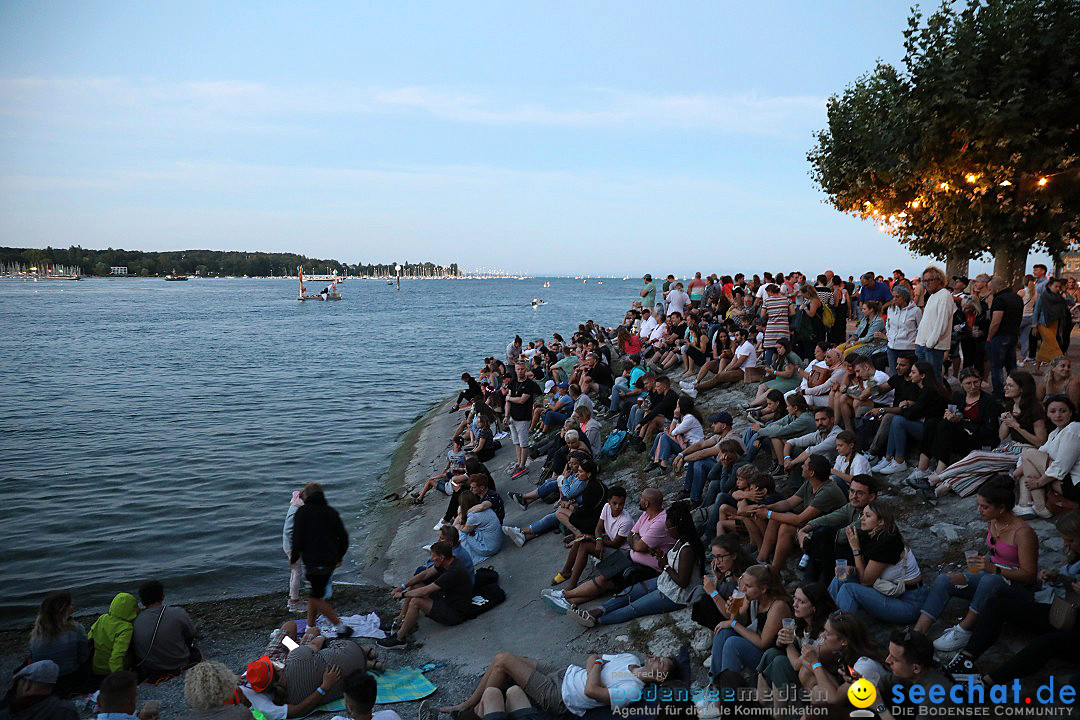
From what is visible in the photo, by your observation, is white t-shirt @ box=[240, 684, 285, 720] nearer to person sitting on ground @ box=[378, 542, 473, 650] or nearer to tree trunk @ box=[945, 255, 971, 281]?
person sitting on ground @ box=[378, 542, 473, 650]

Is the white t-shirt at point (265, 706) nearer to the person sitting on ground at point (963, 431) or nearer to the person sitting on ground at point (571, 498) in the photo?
the person sitting on ground at point (571, 498)

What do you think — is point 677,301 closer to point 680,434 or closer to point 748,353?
point 748,353

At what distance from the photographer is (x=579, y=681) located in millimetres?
5648

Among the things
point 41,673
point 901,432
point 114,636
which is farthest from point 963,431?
point 41,673

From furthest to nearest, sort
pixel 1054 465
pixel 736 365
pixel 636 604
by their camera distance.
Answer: pixel 736 365 → pixel 636 604 → pixel 1054 465

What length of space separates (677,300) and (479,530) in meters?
12.6

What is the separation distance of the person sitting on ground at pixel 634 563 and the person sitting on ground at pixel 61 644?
5.12m

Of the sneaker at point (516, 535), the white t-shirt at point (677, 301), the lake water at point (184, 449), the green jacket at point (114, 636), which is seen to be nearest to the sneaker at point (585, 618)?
the sneaker at point (516, 535)

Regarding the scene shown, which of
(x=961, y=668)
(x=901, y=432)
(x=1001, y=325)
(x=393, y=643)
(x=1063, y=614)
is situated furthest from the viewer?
(x=1001, y=325)

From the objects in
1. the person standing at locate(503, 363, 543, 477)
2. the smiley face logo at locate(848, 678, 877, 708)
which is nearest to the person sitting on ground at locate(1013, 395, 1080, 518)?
the smiley face logo at locate(848, 678, 877, 708)

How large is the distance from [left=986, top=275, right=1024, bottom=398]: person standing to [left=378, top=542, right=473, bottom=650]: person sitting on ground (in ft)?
28.5

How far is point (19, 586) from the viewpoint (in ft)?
36.6

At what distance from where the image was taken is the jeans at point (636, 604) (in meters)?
7.11

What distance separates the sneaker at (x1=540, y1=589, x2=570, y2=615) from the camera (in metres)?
7.77
